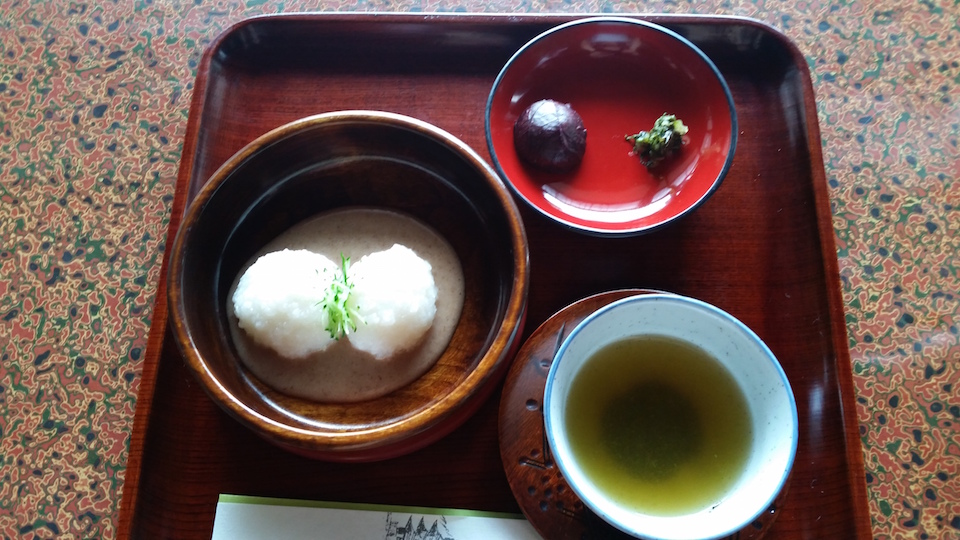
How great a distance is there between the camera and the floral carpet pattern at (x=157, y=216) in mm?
1090

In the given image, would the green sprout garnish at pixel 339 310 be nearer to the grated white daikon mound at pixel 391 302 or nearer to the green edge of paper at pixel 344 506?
the grated white daikon mound at pixel 391 302

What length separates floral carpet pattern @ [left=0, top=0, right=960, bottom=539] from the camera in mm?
1090

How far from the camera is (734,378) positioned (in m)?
0.89

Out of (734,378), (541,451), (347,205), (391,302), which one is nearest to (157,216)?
(347,205)

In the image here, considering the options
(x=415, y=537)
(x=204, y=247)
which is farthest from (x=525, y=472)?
(x=204, y=247)

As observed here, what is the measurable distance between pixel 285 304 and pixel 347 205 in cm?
21

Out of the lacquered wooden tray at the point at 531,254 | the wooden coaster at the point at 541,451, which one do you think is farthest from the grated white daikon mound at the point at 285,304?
the wooden coaster at the point at 541,451

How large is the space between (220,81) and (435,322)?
58 centimetres

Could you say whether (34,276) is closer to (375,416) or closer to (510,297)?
(375,416)

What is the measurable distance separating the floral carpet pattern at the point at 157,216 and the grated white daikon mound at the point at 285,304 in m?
0.32

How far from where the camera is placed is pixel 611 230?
1.00 metres

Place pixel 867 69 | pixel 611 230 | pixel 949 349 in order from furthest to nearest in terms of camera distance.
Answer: pixel 867 69 < pixel 949 349 < pixel 611 230

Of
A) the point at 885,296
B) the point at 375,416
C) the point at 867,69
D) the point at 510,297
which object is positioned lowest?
the point at 375,416

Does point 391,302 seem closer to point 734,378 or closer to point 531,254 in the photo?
point 531,254
